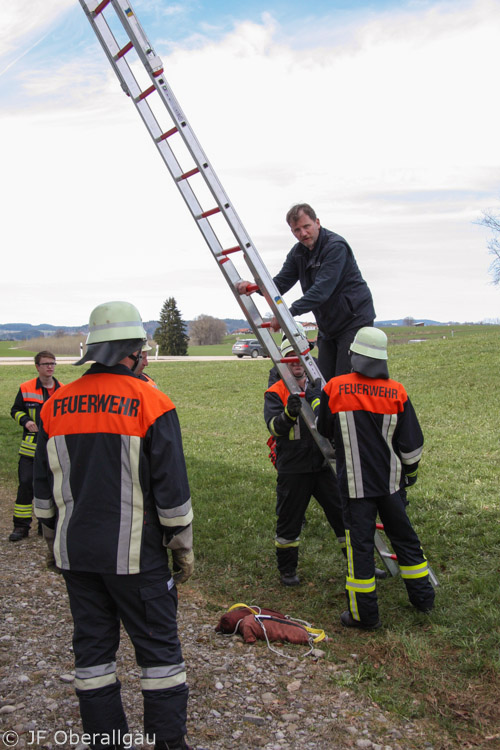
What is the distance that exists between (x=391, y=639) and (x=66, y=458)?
287 centimetres

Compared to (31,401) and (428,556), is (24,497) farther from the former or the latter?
(428,556)

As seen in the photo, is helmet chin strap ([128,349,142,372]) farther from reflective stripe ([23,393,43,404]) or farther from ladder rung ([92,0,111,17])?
reflective stripe ([23,393,43,404])

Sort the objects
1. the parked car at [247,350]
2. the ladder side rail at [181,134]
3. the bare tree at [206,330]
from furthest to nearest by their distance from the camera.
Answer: the bare tree at [206,330]
the parked car at [247,350]
the ladder side rail at [181,134]

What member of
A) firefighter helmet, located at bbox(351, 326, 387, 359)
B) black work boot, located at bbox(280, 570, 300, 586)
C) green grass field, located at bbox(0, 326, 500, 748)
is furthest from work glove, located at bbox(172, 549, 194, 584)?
black work boot, located at bbox(280, 570, 300, 586)

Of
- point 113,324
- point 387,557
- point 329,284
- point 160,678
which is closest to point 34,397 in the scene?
point 329,284

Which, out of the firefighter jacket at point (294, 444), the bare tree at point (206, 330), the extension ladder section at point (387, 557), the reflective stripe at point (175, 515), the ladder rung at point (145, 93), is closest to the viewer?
the reflective stripe at point (175, 515)

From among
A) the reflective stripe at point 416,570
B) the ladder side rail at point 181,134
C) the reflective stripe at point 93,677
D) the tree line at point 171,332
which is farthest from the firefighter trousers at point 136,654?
the tree line at point 171,332

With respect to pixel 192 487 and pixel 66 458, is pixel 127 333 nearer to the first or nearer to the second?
pixel 66 458

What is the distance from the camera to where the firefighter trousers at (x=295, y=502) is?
584 centimetres

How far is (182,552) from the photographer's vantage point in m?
3.53

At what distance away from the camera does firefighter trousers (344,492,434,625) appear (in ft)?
16.2

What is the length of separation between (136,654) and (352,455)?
2.29 meters

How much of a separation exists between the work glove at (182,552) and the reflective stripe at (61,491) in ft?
1.82

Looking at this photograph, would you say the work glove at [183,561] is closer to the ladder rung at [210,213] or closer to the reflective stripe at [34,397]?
the ladder rung at [210,213]
